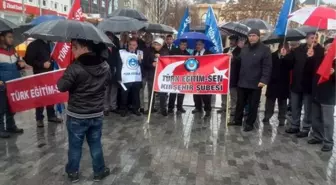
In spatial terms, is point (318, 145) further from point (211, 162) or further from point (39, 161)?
point (39, 161)

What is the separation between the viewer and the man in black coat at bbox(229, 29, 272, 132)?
676 cm

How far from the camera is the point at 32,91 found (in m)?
6.05

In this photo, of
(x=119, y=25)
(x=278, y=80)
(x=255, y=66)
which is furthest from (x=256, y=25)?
(x=119, y=25)

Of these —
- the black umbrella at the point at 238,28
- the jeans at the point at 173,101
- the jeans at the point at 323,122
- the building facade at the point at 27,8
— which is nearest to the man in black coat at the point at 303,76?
the jeans at the point at 323,122

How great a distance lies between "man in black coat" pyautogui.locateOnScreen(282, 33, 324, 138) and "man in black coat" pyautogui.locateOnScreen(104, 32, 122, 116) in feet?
11.9

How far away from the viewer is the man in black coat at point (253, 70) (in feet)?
22.2

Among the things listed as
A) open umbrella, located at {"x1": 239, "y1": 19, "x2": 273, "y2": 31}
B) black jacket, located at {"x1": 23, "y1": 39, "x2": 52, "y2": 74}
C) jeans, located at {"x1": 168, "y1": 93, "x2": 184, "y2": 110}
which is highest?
open umbrella, located at {"x1": 239, "y1": 19, "x2": 273, "y2": 31}

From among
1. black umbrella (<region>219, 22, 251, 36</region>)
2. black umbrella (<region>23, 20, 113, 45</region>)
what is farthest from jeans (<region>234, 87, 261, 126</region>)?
black umbrella (<region>23, 20, 113, 45</region>)

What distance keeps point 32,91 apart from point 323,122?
5.24m

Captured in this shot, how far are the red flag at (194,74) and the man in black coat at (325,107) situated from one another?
178 centimetres

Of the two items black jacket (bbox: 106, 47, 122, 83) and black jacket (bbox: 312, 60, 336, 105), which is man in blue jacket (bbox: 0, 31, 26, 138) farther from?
black jacket (bbox: 312, 60, 336, 105)

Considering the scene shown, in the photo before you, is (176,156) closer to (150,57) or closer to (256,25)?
(150,57)

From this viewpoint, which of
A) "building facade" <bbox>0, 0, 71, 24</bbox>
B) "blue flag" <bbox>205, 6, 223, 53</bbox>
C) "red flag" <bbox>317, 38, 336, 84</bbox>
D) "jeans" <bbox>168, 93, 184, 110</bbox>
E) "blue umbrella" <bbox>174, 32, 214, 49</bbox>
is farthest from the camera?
"building facade" <bbox>0, 0, 71, 24</bbox>

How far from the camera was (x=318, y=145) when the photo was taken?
6.29 m
